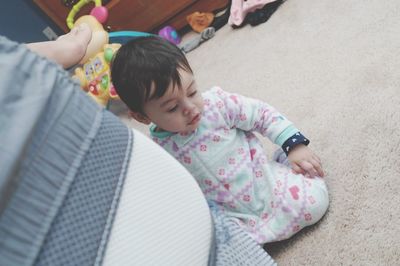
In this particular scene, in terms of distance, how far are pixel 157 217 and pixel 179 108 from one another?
1.04 ft

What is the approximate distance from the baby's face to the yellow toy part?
0.85m

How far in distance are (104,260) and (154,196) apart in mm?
80

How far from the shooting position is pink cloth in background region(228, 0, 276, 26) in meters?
1.56

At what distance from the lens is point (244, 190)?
2.41 ft

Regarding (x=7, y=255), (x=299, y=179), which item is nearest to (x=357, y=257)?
(x=299, y=179)

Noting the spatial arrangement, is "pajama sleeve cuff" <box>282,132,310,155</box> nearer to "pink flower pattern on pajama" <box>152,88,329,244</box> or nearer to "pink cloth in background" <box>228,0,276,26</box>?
"pink flower pattern on pajama" <box>152,88,329,244</box>

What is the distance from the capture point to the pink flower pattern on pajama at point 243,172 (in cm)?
71

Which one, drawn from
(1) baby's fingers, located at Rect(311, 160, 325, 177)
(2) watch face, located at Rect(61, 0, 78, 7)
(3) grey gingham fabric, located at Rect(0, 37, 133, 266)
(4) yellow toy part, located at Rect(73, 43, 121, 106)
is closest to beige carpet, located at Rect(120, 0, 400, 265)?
(1) baby's fingers, located at Rect(311, 160, 325, 177)

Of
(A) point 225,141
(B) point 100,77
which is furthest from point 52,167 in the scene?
(B) point 100,77

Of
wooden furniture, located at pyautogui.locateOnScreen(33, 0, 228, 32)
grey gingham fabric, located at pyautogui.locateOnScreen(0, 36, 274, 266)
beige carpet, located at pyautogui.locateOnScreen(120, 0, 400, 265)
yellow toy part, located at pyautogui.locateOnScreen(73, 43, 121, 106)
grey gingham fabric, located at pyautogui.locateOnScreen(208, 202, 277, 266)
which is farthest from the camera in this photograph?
wooden furniture, located at pyautogui.locateOnScreen(33, 0, 228, 32)

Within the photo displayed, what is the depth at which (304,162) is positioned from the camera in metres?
0.73

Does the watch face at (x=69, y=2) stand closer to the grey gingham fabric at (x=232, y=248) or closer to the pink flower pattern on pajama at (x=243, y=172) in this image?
the pink flower pattern on pajama at (x=243, y=172)

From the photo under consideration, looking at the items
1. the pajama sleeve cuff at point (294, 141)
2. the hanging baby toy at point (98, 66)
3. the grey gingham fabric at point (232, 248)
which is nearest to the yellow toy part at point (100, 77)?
the hanging baby toy at point (98, 66)

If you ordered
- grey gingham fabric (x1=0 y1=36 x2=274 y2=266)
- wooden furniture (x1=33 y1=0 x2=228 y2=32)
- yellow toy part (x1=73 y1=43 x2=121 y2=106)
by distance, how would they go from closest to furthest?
grey gingham fabric (x1=0 y1=36 x2=274 y2=266), yellow toy part (x1=73 y1=43 x2=121 y2=106), wooden furniture (x1=33 y1=0 x2=228 y2=32)
